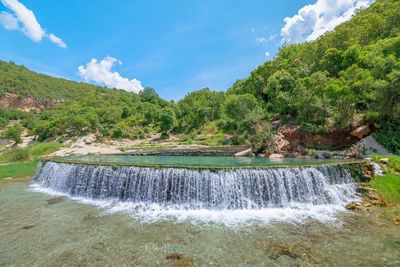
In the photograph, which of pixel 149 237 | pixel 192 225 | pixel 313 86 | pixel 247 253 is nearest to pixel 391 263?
pixel 247 253

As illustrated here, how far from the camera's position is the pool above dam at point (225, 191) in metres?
9.48

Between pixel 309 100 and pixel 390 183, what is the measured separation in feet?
44.7

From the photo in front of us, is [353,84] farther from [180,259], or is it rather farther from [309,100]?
[180,259]

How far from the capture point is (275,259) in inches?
215

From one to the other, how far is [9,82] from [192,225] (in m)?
110

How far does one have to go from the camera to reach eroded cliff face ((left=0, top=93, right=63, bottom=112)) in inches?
3299

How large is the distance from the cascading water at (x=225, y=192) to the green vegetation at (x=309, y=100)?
10.9 metres

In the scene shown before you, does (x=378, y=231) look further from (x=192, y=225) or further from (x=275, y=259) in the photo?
(x=192, y=225)

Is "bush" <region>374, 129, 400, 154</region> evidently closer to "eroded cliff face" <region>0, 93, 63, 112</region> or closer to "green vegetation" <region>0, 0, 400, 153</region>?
"green vegetation" <region>0, 0, 400, 153</region>

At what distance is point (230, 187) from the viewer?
34.1ft

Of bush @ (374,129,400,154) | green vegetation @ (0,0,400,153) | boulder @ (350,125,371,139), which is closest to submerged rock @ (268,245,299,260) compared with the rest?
bush @ (374,129,400,154)

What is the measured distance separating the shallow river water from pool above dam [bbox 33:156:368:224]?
1.22 m

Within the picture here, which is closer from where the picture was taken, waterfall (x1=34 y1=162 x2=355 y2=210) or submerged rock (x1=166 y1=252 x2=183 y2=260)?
submerged rock (x1=166 y1=252 x2=183 y2=260)

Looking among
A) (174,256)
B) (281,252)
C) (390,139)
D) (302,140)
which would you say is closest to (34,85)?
(302,140)
